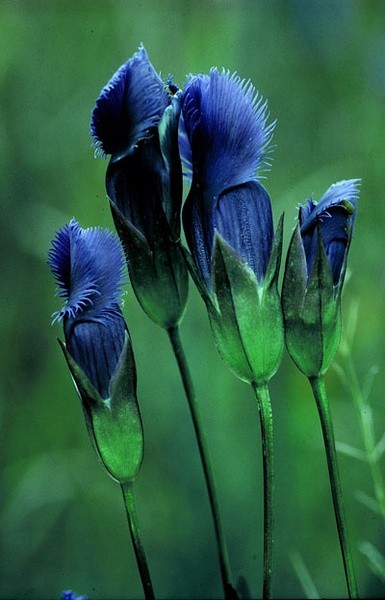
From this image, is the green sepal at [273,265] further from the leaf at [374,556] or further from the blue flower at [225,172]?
the leaf at [374,556]

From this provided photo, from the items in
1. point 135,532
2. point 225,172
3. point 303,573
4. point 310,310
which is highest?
point 225,172

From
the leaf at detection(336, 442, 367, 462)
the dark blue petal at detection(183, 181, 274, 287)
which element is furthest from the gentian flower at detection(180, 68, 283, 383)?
the leaf at detection(336, 442, 367, 462)

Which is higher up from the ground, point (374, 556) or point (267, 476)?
point (267, 476)

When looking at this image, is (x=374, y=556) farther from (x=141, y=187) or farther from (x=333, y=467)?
(x=141, y=187)

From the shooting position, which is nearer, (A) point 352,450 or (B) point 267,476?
(B) point 267,476

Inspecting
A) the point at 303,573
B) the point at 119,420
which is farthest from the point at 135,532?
the point at 303,573

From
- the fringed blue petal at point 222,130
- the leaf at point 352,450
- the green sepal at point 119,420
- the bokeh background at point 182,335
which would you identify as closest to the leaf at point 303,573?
the bokeh background at point 182,335

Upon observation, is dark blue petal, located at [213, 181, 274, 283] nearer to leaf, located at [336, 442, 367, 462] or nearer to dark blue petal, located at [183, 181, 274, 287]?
dark blue petal, located at [183, 181, 274, 287]
